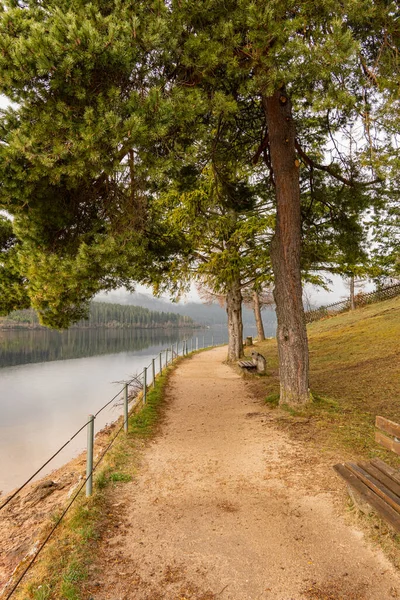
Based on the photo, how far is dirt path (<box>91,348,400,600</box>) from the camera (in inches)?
119

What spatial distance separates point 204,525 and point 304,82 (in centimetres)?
735

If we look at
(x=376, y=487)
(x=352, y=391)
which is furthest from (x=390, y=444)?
(x=352, y=391)

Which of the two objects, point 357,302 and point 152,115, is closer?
point 152,115

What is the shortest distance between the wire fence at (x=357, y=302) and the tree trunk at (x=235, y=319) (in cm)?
1610

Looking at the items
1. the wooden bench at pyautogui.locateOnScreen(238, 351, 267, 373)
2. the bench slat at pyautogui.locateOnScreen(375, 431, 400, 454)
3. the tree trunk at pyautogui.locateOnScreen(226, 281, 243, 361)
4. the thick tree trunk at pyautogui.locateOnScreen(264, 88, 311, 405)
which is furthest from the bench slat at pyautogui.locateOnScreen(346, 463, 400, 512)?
the tree trunk at pyautogui.locateOnScreen(226, 281, 243, 361)

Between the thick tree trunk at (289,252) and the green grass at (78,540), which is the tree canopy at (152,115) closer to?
the thick tree trunk at (289,252)

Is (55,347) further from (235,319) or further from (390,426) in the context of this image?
(390,426)

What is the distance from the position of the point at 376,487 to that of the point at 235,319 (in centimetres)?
1346

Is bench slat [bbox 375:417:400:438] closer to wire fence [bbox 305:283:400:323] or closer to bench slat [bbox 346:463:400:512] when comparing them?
bench slat [bbox 346:463:400:512]

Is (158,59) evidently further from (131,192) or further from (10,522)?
(10,522)

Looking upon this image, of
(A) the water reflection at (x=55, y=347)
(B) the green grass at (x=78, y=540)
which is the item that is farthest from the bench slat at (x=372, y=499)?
(A) the water reflection at (x=55, y=347)

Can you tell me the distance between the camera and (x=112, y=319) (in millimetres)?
158750

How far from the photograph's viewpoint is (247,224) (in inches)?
547

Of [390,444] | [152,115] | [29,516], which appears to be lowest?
[29,516]
